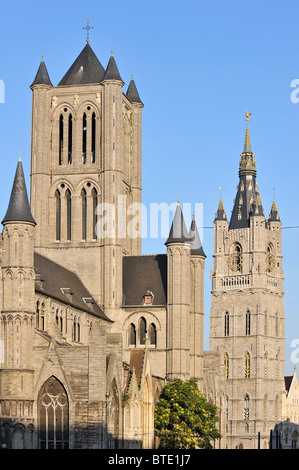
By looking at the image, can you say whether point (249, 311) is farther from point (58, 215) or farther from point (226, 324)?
point (58, 215)

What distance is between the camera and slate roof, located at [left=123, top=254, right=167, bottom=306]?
97.8 meters

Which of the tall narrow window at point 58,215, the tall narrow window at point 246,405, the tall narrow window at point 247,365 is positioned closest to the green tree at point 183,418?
the tall narrow window at point 58,215

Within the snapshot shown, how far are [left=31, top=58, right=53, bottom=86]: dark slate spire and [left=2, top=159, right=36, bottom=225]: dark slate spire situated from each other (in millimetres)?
27973

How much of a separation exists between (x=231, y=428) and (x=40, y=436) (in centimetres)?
10039

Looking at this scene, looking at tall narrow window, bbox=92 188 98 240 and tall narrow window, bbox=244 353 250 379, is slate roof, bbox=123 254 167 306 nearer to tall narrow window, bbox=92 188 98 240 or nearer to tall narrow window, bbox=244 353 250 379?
tall narrow window, bbox=92 188 98 240

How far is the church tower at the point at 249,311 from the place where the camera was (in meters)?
170

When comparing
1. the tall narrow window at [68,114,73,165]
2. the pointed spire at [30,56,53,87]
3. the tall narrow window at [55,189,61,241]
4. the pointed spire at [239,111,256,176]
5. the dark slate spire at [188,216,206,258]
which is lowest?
the dark slate spire at [188,216,206,258]

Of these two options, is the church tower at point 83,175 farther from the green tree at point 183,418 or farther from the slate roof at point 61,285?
the green tree at point 183,418

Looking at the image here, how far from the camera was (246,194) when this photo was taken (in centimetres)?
18400

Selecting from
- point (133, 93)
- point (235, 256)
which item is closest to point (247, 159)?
point (235, 256)

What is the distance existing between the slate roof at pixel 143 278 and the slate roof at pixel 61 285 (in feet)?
12.3

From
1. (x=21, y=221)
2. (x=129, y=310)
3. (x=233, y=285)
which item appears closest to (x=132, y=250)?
(x=129, y=310)

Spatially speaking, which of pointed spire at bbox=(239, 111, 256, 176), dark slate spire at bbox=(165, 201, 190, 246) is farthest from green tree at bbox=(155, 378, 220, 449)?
pointed spire at bbox=(239, 111, 256, 176)

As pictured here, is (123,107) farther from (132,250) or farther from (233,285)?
(233,285)
